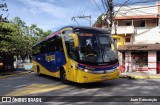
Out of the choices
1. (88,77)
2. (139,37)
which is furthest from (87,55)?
(139,37)

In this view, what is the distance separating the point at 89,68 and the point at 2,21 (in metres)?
18.7

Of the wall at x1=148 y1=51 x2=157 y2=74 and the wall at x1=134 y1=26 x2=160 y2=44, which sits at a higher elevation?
the wall at x1=134 y1=26 x2=160 y2=44

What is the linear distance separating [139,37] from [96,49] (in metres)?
24.5

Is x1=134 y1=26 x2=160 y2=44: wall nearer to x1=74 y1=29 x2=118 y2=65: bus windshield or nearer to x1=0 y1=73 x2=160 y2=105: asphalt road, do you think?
x1=0 y1=73 x2=160 y2=105: asphalt road

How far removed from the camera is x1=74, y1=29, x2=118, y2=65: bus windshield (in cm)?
1436

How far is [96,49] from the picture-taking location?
574 inches

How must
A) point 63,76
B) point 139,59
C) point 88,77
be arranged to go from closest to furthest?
point 88,77 → point 63,76 → point 139,59

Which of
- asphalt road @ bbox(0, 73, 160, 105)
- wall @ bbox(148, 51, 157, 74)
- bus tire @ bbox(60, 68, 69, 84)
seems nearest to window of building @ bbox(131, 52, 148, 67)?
wall @ bbox(148, 51, 157, 74)

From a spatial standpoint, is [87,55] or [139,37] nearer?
[87,55]

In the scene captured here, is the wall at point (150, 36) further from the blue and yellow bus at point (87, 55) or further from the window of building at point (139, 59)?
the blue and yellow bus at point (87, 55)

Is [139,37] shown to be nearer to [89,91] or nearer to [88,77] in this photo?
[88,77]

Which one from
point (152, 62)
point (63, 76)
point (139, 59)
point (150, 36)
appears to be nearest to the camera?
point (63, 76)

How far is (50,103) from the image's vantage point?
10484 millimetres

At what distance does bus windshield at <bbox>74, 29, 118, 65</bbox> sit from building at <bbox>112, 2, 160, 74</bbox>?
1619 centimetres
